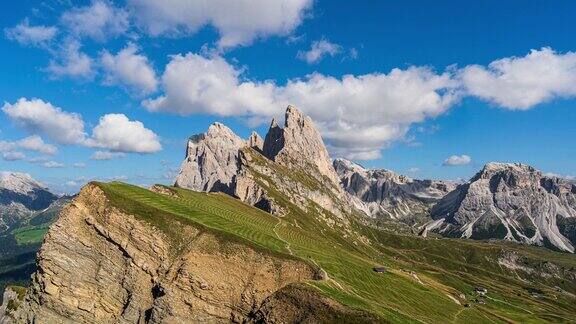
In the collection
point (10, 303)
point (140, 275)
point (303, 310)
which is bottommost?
point (10, 303)

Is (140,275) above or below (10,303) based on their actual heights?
above

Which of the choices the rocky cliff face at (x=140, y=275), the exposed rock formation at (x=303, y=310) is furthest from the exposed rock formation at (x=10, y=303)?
the exposed rock formation at (x=303, y=310)

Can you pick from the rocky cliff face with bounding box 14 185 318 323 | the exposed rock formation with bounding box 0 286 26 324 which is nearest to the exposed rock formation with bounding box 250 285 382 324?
the rocky cliff face with bounding box 14 185 318 323

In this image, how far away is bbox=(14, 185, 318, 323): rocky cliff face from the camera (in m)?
72.1

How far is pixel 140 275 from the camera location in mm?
75438

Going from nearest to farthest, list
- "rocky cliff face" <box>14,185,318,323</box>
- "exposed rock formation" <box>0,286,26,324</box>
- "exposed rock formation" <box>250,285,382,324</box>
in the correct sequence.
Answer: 1. "exposed rock formation" <box>250,285,382,324</box>
2. "rocky cliff face" <box>14,185,318,323</box>
3. "exposed rock formation" <box>0,286,26,324</box>

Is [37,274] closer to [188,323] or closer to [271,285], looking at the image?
[188,323]

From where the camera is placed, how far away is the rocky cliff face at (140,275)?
237 ft

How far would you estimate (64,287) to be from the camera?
74250 millimetres

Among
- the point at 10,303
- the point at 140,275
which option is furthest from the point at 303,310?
the point at 10,303

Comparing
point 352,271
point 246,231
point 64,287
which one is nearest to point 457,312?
point 352,271

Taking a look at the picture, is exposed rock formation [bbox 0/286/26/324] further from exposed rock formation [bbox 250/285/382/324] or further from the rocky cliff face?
exposed rock formation [bbox 250/285/382/324]

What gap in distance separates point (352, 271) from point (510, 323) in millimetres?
62081

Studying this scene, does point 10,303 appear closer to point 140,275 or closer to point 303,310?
point 140,275
